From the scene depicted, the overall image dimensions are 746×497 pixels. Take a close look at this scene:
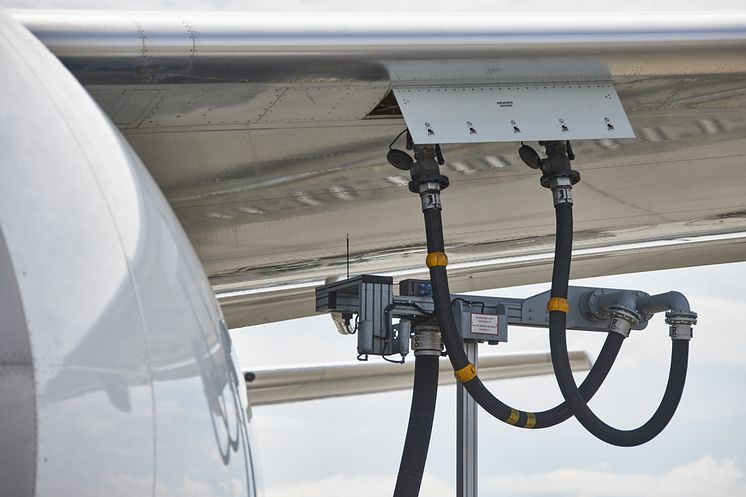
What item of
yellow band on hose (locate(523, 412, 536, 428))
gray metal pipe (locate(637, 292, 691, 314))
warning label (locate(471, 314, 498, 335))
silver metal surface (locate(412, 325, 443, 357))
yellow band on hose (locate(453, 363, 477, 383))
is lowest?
yellow band on hose (locate(523, 412, 536, 428))

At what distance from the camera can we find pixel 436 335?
5758 millimetres

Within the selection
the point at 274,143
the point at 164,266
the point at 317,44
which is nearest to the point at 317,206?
the point at 274,143

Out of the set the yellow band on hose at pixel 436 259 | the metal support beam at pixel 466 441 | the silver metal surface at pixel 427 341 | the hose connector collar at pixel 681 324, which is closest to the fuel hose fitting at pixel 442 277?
the yellow band on hose at pixel 436 259

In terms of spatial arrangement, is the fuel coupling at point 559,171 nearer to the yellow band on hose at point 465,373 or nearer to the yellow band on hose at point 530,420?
the yellow band on hose at point 465,373

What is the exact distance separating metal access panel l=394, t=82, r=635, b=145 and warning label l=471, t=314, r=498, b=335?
1470mm

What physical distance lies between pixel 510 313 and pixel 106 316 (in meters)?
3.90

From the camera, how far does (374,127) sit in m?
5.35

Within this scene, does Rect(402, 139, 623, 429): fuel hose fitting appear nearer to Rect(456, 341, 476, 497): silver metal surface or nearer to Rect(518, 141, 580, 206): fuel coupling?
Rect(518, 141, 580, 206): fuel coupling

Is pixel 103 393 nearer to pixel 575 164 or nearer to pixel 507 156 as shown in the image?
pixel 507 156

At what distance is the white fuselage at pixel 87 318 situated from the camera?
2.38 meters

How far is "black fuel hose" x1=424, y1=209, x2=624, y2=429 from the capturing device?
4.88 meters

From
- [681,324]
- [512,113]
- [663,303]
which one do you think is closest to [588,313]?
[663,303]

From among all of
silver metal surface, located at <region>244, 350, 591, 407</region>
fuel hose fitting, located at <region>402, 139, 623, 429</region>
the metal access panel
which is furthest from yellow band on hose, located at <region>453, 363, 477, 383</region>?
silver metal surface, located at <region>244, 350, 591, 407</region>

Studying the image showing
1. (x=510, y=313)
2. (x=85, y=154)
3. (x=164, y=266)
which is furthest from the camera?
(x=510, y=313)
